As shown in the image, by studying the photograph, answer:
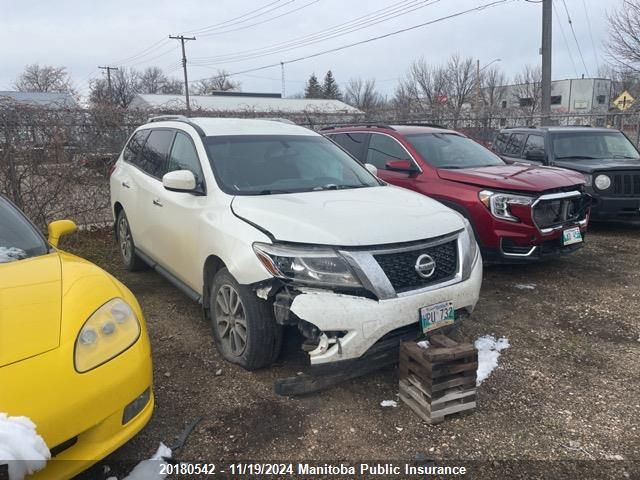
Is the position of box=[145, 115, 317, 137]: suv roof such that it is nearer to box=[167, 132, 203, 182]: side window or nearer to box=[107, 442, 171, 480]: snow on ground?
box=[167, 132, 203, 182]: side window

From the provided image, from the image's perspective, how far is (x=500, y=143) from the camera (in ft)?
30.0

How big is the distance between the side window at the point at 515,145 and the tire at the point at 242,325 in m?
6.83

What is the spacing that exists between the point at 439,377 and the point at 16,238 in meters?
2.72

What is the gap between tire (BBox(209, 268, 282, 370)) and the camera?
10.3 feet

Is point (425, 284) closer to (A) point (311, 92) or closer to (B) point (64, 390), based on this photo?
(B) point (64, 390)

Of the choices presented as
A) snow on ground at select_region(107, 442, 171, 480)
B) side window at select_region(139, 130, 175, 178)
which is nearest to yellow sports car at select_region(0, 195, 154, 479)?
snow on ground at select_region(107, 442, 171, 480)

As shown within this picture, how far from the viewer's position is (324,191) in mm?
3887

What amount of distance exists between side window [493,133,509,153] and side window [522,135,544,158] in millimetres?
551

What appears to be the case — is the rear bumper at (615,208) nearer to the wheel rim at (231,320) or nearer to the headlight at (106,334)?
the wheel rim at (231,320)

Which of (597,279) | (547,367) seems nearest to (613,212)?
(597,279)

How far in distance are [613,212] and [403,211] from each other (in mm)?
5641

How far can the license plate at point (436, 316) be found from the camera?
304 cm

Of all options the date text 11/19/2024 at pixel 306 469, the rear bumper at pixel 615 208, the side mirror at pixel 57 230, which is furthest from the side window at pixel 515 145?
the side mirror at pixel 57 230

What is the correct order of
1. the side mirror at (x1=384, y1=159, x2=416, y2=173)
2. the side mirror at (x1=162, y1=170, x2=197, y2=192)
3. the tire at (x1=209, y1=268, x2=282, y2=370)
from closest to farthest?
the tire at (x1=209, y1=268, x2=282, y2=370) < the side mirror at (x1=162, y1=170, x2=197, y2=192) < the side mirror at (x1=384, y1=159, x2=416, y2=173)
